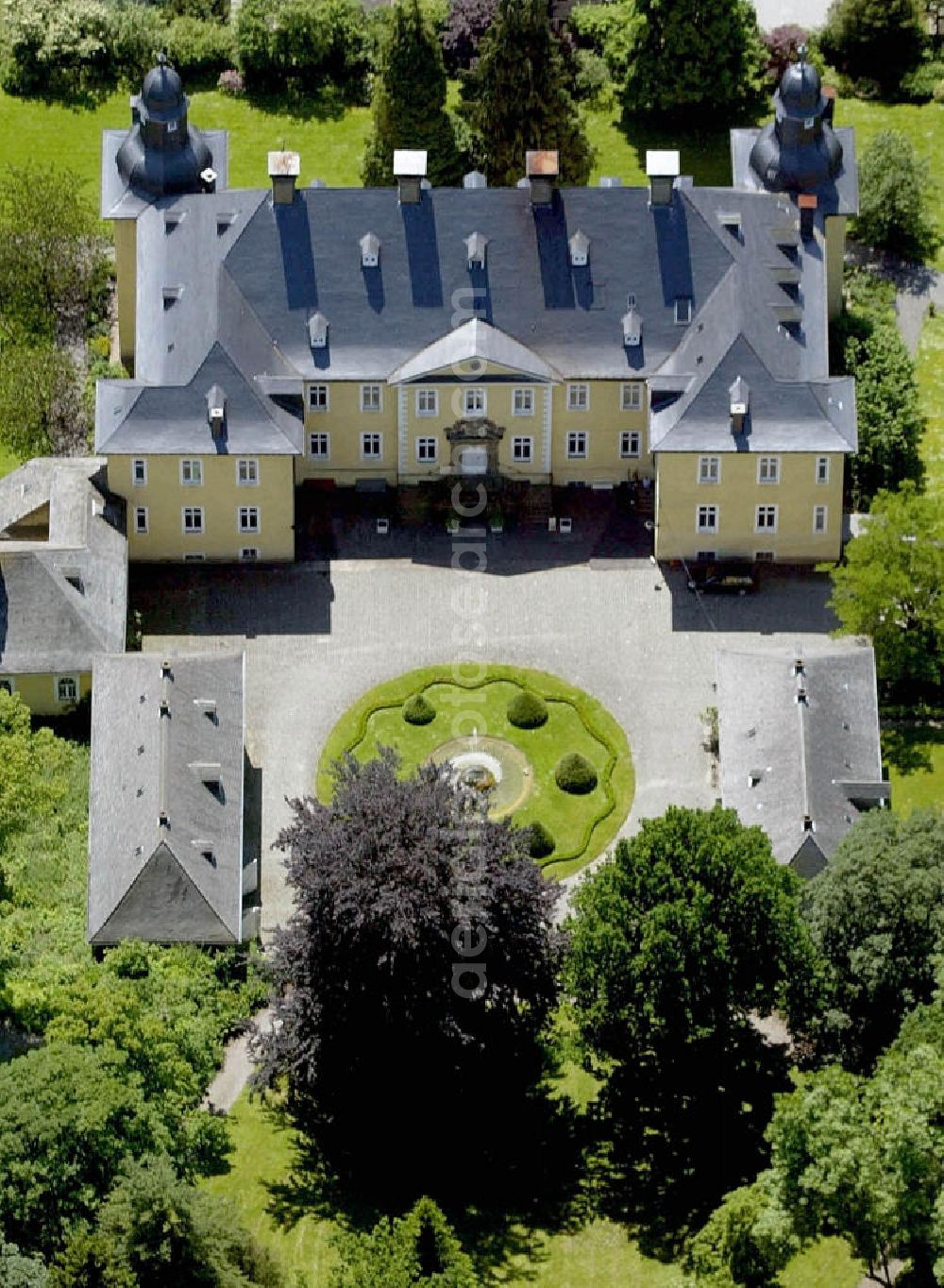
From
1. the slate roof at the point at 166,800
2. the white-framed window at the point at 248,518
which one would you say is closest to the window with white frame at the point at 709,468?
the white-framed window at the point at 248,518

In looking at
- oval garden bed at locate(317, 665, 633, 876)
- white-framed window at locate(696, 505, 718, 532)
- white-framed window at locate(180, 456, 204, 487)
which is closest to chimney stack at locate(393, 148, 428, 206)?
white-framed window at locate(180, 456, 204, 487)

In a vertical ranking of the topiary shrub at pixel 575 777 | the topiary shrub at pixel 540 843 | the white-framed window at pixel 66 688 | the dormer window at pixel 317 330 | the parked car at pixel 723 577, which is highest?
the dormer window at pixel 317 330

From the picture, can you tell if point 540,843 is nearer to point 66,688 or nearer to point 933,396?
point 66,688

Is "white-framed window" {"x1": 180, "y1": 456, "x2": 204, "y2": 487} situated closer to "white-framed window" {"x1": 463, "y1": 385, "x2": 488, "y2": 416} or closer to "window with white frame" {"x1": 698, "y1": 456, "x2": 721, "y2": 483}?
"white-framed window" {"x1": 463, "y1": 385, "x2": 488, "y2": 416}

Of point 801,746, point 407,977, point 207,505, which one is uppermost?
point 207,505

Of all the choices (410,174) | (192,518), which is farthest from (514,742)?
(410,174)

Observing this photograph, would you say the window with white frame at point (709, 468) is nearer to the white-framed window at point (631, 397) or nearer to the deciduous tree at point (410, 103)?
the white-framed window at point (631, 397)
